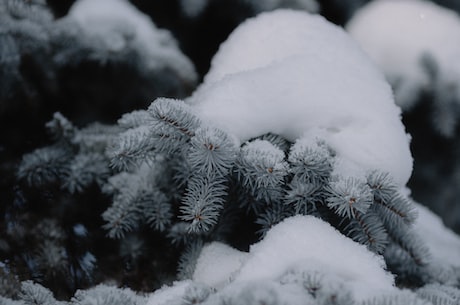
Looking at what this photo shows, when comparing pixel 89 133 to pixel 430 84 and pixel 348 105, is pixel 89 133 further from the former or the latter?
pixel 430 84

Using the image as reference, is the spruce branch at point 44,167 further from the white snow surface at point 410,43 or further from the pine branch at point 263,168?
the white snow surface at point 410,43

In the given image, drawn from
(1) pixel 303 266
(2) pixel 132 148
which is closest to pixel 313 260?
(1) pixel 303 266

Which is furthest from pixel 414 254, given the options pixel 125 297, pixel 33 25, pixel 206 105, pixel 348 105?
pixel 33 25

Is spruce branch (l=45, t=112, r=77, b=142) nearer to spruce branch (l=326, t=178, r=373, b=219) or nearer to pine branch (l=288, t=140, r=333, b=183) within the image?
pine branch (l=288, t=140, r=333, b=183)

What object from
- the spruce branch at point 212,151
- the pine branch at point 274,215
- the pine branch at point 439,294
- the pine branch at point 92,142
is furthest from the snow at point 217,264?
the pine branch at point 92,142

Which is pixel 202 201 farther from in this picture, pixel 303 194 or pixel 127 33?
pixel 127 33

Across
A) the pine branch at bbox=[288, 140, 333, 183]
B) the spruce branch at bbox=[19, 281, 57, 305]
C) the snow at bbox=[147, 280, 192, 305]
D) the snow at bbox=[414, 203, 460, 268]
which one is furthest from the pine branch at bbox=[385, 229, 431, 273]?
the spruce branch at bbox=[19, 281, 57, 305]
